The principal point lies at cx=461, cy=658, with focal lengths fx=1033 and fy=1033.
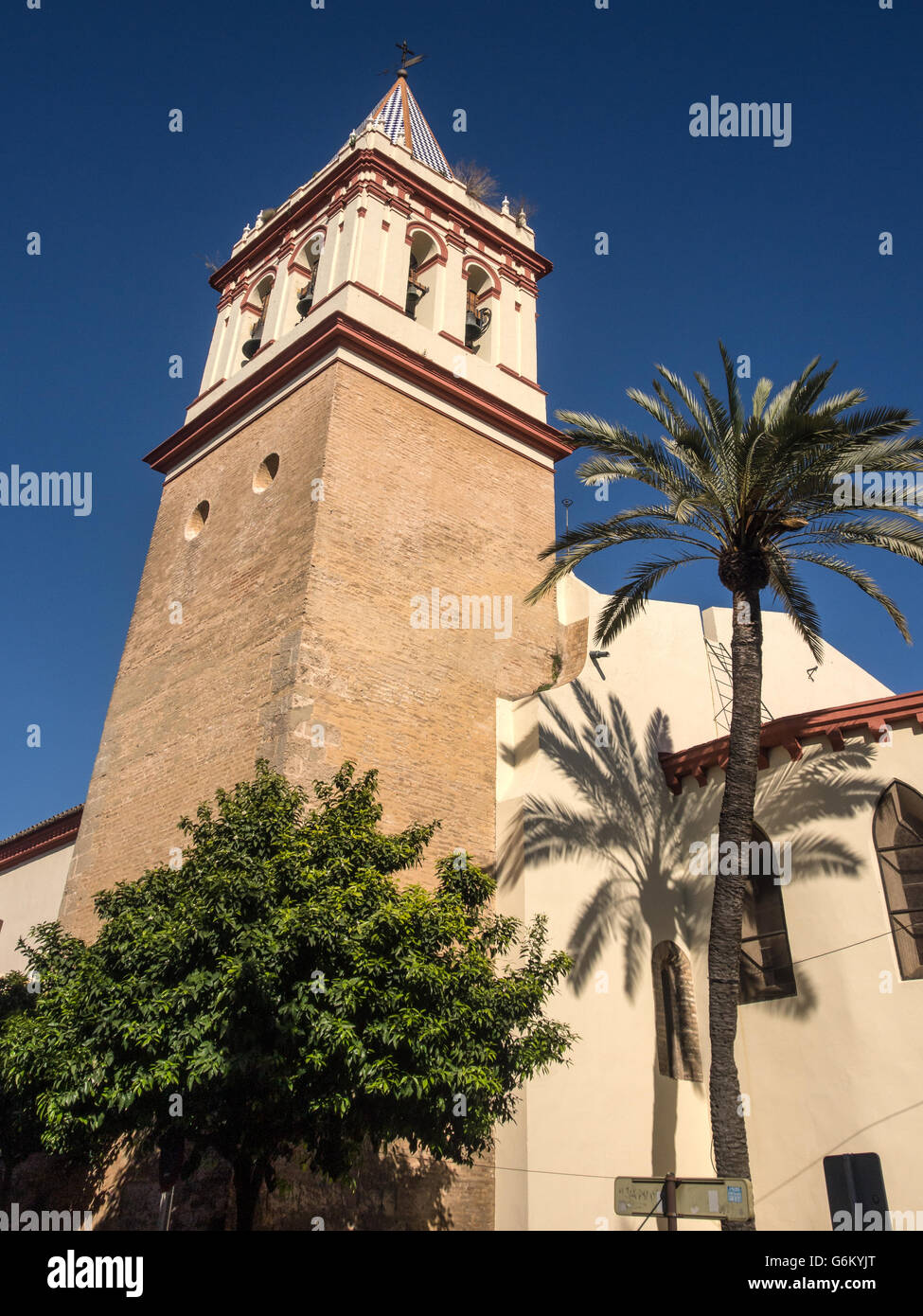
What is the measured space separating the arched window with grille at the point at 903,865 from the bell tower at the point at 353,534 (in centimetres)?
468

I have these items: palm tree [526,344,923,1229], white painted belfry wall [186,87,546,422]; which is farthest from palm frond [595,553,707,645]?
white painted belfry wall [186,87,546,422]

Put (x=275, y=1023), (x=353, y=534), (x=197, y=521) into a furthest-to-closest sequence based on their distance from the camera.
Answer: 1. (x=197, y=521)
2. (x=353, y=534)
3. (x=275, y=1023)

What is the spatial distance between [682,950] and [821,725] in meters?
3.40

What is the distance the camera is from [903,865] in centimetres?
1154

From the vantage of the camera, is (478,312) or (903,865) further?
(478,312)

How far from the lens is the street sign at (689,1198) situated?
740 cm

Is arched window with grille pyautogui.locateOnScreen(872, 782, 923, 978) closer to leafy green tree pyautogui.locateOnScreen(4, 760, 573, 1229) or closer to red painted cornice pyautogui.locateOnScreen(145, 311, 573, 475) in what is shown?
leafy green tree pyautogui.locateOnScreen(4, 760, 573, 1229)

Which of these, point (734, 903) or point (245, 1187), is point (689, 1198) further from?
point (245, 1187)

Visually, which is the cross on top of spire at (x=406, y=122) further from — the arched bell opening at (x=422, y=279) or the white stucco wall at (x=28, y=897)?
the white stucco wall at (x=28, y=897)

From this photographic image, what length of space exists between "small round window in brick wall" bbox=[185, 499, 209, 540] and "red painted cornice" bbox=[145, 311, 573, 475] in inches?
59.5

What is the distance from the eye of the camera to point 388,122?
2134 cm

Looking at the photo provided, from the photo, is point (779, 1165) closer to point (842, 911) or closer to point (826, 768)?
point (842, 911)

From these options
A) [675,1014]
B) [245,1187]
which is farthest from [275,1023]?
[675,1014]

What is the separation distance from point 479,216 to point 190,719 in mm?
11490
